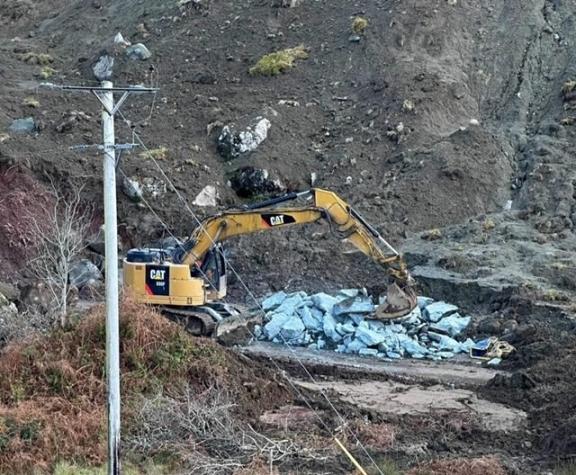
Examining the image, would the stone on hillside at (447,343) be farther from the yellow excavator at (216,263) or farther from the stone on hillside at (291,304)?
the stone on hillside at (291,304)

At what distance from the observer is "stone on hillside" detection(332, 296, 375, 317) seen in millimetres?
24797

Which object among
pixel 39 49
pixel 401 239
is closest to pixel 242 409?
pixel 401 239

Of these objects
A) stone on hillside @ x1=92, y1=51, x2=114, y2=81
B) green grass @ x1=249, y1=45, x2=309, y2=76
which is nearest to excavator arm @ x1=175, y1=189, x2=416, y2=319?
green grass @ x1=249, y1=45, x2=309, y2=76

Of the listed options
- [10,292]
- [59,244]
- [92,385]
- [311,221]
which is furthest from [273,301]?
[92,385]

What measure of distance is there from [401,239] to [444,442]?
45.5 ft

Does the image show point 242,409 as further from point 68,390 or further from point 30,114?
point 30,114

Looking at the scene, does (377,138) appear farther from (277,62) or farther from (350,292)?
(350,292)

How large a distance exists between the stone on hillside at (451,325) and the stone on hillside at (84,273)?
9386 millimetres

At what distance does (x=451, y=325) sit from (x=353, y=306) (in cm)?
237

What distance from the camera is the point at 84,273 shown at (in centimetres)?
2838

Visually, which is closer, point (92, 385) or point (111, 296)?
point (111, 296)

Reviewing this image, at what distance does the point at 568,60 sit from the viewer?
126 ft

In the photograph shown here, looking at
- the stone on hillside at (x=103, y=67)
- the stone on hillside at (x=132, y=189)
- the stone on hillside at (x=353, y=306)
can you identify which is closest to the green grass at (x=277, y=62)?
the stone on hillside at (x=103, y=67)

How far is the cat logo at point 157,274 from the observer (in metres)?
22.3
